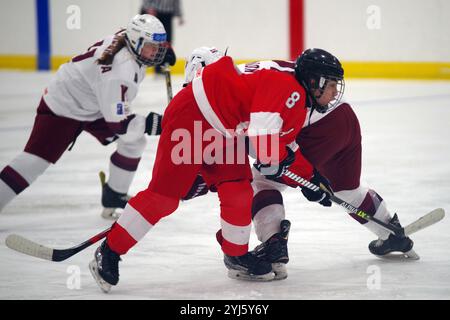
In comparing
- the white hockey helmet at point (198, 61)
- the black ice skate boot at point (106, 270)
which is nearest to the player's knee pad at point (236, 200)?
the black ice skate boot at point (106, 270)

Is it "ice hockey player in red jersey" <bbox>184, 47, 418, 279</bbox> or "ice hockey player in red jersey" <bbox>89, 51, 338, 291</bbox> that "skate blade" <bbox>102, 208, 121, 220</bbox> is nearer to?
"ice hockey player in red jersey" <bbox>184, 47, 418, 279</bbox>

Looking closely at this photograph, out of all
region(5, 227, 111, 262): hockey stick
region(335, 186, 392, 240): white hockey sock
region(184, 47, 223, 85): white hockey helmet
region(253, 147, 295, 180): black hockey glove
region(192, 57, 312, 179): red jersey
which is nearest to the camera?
region(192, 57, 312, 179): red jersey

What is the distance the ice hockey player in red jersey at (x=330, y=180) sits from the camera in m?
3.25

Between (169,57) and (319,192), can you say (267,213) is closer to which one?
(319,192)

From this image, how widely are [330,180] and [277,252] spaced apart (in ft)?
1.22

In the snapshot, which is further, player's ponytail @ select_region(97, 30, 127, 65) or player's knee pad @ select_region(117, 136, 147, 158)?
player's knee pad @ select_region(117, 136, 147, 158)

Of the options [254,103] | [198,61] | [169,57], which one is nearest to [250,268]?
[254,103]

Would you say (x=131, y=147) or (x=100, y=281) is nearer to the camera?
(x=100, y=281)

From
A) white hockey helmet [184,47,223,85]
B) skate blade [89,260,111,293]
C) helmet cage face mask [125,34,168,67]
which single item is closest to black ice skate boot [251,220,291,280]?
skate blade [89,260,111,293]

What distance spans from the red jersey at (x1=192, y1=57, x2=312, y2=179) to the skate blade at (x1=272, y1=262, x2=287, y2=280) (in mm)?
417

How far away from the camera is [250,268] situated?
3.20 m

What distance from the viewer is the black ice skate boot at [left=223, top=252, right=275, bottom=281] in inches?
126
